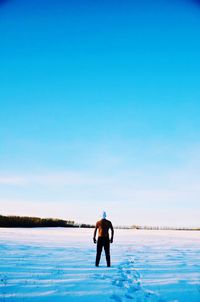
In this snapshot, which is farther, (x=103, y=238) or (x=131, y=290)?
(x=103, y=238)

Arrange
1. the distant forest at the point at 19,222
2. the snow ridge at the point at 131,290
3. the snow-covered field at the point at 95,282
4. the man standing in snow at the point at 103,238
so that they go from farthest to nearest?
the distant forest at the point at 19,222 < the man standing in snow at the point at 103,238 < the snow-covered field at the point at 95,282 < the snow ridge at the point at 131,290

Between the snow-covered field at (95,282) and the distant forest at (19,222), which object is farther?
the distant forest at (19,222)

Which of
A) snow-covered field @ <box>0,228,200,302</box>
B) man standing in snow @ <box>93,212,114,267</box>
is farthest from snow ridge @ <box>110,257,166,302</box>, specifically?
man standing in snow @ <box>93,212,114,267</box>

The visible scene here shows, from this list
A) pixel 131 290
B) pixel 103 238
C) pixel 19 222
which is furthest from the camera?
pixel 19 222

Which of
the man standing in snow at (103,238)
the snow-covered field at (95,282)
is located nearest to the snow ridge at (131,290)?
the snow-covered field at (95,282)

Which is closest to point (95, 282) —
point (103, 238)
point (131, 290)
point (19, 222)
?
point (131, 290)

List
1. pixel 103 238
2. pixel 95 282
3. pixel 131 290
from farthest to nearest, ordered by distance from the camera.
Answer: pixel 103 238 → pixel 95 282 → pixel 131 290

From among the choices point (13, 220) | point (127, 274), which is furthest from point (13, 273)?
point (13, 220)

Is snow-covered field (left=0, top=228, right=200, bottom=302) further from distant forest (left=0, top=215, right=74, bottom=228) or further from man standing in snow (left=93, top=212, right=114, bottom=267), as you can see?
distant forest (left=0, top=215, right=74, bottom=228)

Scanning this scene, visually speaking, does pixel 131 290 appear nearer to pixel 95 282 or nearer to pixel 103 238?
pixel 95 282

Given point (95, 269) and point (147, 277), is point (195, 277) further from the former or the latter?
point (95, 269)

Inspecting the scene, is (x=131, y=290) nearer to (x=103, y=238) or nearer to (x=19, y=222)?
(x=103, y=238)

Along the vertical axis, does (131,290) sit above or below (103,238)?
below

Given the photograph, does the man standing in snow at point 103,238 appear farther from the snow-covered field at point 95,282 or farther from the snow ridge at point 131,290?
the snow ridge at point 131,290
